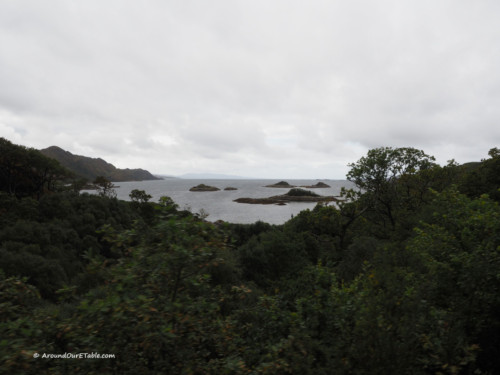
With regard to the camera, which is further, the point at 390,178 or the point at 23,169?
the point at 23,169

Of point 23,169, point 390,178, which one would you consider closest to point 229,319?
point 390,178

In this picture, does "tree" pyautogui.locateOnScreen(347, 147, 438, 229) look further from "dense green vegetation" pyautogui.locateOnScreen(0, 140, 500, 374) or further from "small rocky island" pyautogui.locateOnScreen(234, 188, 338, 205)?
"small rocky island" pyautogui.locateOnScreen(234, 188, 338, 205)

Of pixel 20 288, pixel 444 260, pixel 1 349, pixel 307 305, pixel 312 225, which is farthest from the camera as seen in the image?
pixel 312 225

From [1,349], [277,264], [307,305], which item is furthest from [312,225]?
[1,349]

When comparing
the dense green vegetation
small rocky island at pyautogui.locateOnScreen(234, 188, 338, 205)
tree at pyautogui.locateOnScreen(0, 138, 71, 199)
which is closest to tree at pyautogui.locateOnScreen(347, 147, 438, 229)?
the dense green vegetation

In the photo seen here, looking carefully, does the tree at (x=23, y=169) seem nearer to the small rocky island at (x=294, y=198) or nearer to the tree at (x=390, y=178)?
the tree at (x=390, y=178)

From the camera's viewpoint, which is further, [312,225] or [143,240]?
[312,225]

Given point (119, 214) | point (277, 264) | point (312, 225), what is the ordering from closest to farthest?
point (277, 264) → point (312, 225) → point (119, 214)

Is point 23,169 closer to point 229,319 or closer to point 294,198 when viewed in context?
point 229,319

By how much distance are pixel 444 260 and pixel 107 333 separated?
7462 mm

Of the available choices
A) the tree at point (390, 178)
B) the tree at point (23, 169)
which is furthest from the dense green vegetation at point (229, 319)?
the tree at point (23, 169)

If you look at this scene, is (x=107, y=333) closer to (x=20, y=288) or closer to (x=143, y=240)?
(x=143, y=240)

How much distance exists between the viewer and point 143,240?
156 inches

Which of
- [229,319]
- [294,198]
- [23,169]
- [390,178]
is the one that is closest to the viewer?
[229,319]
